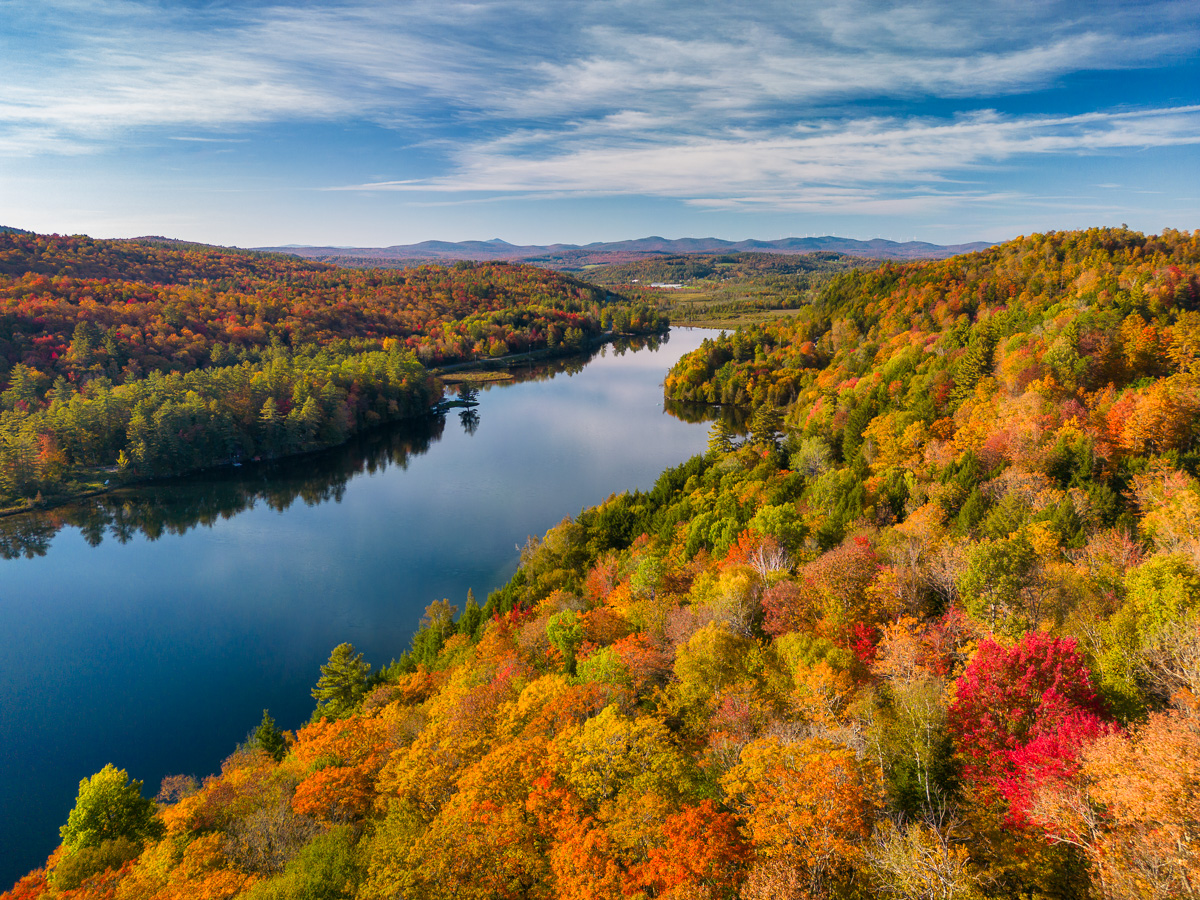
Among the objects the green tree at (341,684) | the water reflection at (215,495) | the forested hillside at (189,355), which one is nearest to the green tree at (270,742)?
the green tree at (341,684)

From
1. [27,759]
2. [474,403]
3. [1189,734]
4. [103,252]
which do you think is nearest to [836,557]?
[1189,734]

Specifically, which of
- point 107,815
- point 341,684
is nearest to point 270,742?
point 341,684

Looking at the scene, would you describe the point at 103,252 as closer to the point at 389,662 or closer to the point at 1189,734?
the point at 389,662

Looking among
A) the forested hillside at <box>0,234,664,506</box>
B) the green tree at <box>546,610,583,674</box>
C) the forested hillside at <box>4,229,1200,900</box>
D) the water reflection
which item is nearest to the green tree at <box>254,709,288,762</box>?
the forested hillside at <box>4,229,1200,900</box>

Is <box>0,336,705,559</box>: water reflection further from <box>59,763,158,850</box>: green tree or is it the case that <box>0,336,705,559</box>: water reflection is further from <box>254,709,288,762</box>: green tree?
<box>59,763,158,850</box>: green tree

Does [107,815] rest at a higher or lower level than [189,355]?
lower

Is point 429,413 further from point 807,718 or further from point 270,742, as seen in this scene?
point 807,718
